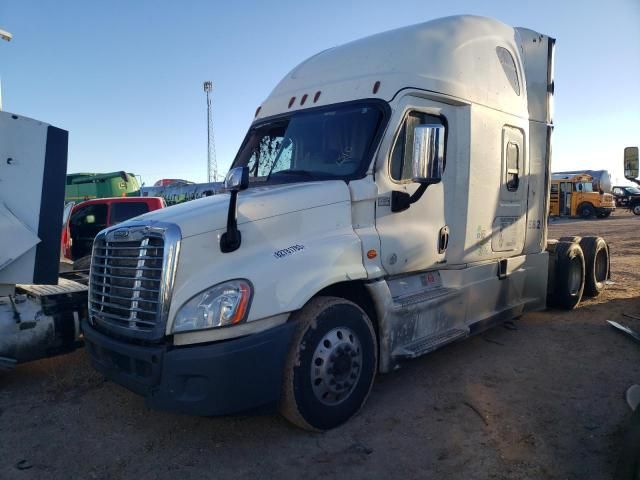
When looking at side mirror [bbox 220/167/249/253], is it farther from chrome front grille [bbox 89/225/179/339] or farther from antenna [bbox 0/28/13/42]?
antenna [bbox 0/28/13/42]

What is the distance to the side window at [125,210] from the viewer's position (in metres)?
9.68

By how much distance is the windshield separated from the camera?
4457 millimetres

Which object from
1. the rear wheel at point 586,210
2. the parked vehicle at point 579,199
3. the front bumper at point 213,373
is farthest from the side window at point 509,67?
the rear wheel at point 586,210

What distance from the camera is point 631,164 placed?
594cm

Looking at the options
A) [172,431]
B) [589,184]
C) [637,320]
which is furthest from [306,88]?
[589,184]

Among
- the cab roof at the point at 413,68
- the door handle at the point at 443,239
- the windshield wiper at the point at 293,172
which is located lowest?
the door handle at the point at 443,239

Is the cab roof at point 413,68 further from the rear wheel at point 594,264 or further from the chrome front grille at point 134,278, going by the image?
the rear wheel at point 594,264

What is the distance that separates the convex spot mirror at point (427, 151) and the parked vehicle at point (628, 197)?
3933 cm

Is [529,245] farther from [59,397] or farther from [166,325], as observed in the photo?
[59,397]

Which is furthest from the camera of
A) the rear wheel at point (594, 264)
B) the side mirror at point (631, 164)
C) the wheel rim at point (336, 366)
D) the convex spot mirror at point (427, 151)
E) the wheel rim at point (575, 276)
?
the rear wheel at point (594, 264)

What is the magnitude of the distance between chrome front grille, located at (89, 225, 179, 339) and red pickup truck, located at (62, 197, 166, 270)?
230 inches

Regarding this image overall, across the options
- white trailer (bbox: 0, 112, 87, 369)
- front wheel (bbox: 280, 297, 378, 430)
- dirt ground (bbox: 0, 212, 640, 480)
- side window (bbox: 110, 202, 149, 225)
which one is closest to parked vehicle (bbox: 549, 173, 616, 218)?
side window (bbox: 110, 202, 149, 225)

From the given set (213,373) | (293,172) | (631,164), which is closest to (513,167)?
(631,164)

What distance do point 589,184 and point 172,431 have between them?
36961mm
